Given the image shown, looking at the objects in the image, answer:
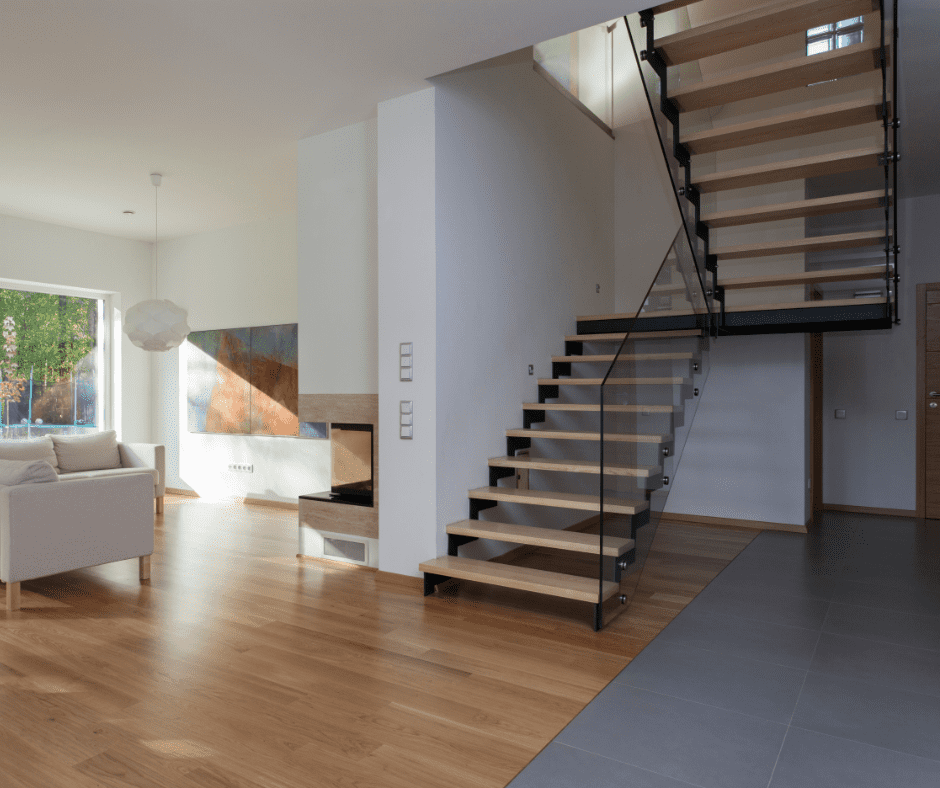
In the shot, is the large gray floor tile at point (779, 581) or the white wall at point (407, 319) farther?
the white wall at point (407, 319)

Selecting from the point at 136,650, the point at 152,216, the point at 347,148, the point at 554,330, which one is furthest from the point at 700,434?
the point at 152,216

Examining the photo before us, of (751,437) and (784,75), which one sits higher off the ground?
(784,75)

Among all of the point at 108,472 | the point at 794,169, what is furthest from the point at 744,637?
the point at 108,472

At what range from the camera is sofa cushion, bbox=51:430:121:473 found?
702cm

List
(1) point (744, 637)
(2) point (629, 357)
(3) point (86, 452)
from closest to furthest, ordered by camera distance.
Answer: (1) point (744, 637) → (2) point (629, 357) → (3) point (86, 452)

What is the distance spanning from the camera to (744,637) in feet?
11.1

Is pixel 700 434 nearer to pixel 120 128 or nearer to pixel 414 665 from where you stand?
pixel 414 665

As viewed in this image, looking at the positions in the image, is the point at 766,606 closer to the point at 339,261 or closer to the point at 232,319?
the point at 339,261

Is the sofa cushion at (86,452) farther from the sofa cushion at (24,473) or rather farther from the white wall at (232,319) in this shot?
the sofa cushion at (24,473)

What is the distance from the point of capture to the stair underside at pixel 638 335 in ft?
13.3

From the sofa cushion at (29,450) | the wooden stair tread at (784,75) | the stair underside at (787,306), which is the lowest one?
the sofa cushion at (29,450)

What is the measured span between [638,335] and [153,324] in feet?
13.8

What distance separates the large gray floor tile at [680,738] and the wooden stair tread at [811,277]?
10.4 ft

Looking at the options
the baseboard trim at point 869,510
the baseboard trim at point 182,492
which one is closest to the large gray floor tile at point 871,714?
the baseboard trim at point 869,510
